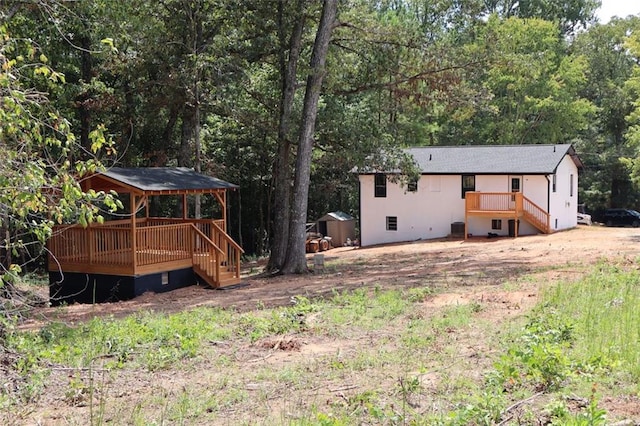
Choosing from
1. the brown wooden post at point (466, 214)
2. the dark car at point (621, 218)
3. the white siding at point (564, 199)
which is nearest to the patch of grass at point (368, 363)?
the brown wooden post at point (466, 214)

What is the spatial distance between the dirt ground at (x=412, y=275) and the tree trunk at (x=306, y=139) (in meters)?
0.82

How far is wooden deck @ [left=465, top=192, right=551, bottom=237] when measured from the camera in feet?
98.6

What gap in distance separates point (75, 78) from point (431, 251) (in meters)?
15.2

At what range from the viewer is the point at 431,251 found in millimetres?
26422

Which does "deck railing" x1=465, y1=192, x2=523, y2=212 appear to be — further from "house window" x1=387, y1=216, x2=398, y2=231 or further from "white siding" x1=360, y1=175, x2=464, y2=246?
"house window" x1=387, y1=216, x2=398, y2=231

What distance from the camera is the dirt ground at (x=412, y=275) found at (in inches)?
530

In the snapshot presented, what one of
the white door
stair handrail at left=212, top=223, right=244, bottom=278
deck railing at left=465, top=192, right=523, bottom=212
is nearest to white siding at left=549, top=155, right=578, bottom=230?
the white door

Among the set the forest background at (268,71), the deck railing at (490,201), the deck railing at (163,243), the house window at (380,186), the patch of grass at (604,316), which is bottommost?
the patch of grass at (604,316)

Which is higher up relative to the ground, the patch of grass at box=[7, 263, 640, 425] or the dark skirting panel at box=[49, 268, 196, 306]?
the patch of grass at box=[7, 263, 640, 425]

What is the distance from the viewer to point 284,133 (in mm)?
20234

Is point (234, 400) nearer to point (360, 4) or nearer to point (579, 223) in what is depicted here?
point (360, 4)

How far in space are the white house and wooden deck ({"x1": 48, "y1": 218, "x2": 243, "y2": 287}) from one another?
14168mm

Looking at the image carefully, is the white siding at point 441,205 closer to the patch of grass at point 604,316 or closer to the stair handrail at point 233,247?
the stair handrail at point 233,247

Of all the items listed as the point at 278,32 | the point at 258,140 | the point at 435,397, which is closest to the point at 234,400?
the point at 435,397
